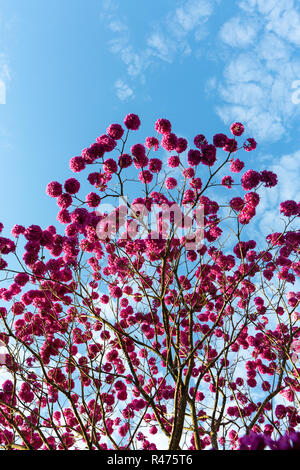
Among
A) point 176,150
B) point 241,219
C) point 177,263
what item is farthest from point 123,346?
point 176,150

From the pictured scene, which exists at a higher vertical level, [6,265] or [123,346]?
[6,265]

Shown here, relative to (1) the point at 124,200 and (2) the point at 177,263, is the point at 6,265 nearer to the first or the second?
(1) the point at 124,200

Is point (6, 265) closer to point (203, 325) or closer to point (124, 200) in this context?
point (124, 200)

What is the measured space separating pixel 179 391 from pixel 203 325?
2.81 meters

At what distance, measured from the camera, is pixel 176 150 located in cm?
600

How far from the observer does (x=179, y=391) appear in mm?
5055

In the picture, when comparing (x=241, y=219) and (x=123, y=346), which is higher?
(x=241, y=219)
